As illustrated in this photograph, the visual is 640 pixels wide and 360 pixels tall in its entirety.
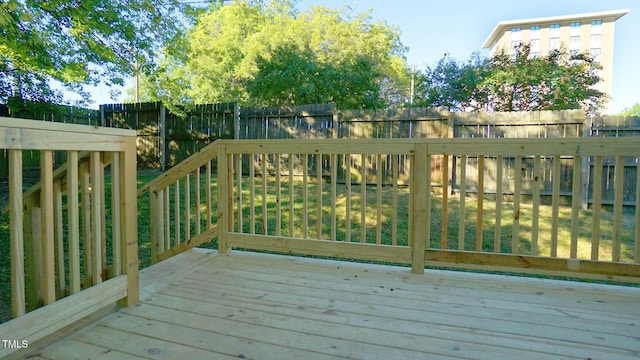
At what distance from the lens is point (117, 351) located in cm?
157

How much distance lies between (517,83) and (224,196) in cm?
1048

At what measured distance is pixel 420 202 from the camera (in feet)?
8.43

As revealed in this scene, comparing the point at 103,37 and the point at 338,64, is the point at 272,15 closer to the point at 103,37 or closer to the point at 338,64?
the point at 338,64

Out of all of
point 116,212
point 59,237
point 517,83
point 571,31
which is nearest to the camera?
point 59,237

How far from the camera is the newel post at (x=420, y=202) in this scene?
257cm

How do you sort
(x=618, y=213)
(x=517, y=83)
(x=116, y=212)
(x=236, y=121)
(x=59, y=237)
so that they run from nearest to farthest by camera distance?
(x=59, y=237) < (x=116, y=212) < (x=618, y=213) < (x=236, y=121) < (x=517, y=83)

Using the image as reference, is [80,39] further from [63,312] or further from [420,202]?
[420,202]

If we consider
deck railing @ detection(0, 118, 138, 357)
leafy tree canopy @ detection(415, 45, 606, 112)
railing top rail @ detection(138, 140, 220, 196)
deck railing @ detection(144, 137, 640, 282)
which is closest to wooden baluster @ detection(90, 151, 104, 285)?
deck railing @ detection(0, 118, 138, 357)

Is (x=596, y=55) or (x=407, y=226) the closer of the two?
(x=407, y=226)

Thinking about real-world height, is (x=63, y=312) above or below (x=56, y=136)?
below

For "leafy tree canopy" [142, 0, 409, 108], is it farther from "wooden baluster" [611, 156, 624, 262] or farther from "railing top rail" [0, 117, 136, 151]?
"wooden baluster" [611, 156, 624, 262]

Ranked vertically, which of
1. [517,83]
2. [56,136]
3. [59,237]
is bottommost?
[59,237]

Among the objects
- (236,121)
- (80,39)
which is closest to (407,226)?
(236,121)

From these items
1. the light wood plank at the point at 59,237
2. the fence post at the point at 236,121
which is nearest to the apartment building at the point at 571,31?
the fence post at the point at 236,121
